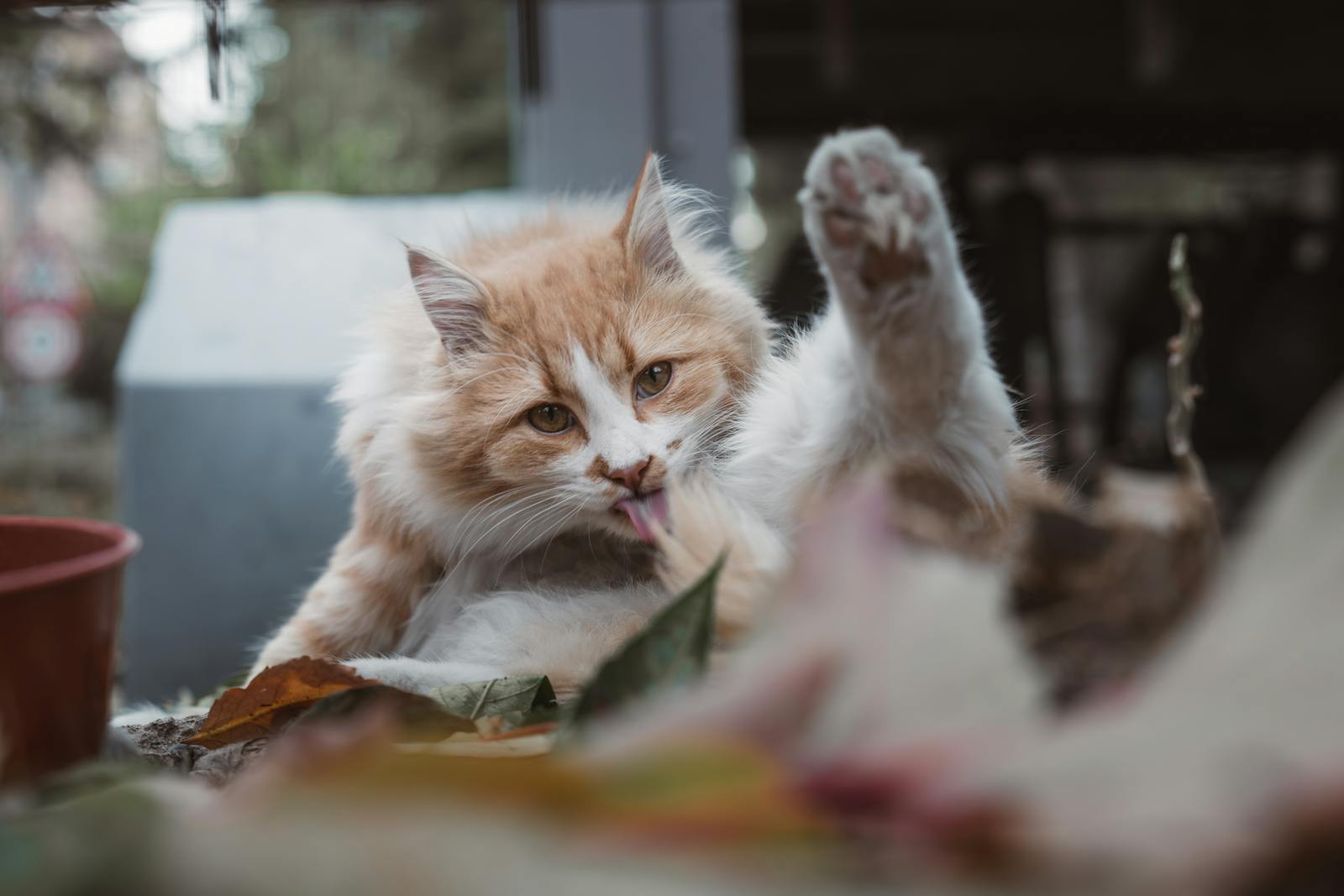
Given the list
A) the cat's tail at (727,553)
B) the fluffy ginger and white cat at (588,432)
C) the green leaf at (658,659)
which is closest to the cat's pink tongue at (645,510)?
the fluffy ginger and white cat at (588,432)

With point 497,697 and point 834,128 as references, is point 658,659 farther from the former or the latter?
point 834,128

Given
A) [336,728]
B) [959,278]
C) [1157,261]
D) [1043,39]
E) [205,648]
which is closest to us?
[336,728]

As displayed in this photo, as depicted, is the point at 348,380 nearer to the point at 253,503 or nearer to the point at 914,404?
the point at 914,404

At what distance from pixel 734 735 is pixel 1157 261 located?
147 inches

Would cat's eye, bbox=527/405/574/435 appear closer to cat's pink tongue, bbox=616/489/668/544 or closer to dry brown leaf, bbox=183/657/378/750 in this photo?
cat's pink tongue, bbox=616/489/668/544

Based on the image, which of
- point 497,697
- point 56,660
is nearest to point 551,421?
point 497,697

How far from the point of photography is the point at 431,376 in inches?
28.8

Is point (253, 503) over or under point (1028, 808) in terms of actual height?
under

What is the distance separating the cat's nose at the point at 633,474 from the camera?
0.64m

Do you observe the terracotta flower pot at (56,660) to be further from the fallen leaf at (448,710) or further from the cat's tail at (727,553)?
the cat's tail at (727,553)

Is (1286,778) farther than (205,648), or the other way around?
(205,648)

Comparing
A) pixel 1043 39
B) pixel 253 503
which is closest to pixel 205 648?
pixel 253 503

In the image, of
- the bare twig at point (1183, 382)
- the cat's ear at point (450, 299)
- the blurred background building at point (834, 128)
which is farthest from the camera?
the blurred background building at point (834, 128)

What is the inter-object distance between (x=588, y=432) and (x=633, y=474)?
0.20ft
